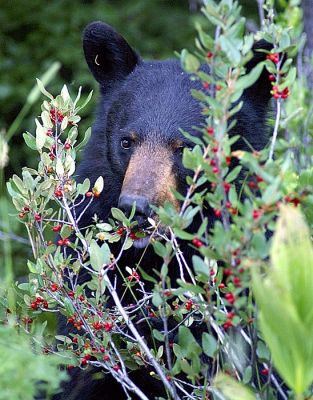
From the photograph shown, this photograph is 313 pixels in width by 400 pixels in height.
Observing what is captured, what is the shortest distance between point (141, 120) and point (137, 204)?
2.14 ft

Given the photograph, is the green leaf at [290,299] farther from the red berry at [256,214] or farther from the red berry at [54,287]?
the red berry at [54,287]

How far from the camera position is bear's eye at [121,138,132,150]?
4168mm

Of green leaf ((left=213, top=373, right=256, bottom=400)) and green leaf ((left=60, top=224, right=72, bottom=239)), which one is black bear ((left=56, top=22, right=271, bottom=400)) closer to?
green leaf ((left=60, top=224, right=72, bottom=239))

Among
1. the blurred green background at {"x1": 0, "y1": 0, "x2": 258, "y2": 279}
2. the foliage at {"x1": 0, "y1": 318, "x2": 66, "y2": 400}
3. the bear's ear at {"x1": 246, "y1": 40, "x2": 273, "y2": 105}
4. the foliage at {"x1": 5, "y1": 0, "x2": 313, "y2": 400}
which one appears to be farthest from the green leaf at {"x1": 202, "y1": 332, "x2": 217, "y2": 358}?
the blurred green background at {"x1": 0, "y1": 0, "x2": 258, "y2": 279}

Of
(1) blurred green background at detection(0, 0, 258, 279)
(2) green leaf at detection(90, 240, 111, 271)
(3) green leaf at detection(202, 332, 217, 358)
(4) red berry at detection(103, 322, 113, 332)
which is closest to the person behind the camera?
(3) green leaf at detection(202, 332, 217, 358)

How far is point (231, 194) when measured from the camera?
270 cm

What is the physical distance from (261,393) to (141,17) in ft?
19.9

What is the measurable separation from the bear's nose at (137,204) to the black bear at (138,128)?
0.07 m

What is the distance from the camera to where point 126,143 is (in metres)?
4.19

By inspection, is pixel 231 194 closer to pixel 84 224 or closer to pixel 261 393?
pixel 261 393

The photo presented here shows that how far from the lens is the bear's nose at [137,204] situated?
3600 mm

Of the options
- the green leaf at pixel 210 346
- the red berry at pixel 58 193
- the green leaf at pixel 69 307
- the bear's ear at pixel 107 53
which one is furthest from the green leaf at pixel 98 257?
the bear's ear at pixel 107 53

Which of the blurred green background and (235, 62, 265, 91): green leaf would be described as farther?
the blurred green background

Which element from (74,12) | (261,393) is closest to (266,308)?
(261,393)
